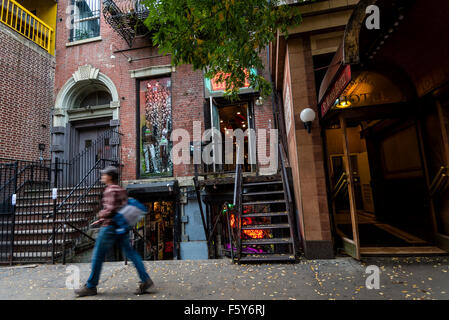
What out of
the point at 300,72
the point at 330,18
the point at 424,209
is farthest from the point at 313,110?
the point at 424,209

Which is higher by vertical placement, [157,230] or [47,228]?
[47,228]

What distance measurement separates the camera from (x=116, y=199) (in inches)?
128

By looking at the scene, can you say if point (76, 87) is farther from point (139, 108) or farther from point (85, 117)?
point (139, 108)

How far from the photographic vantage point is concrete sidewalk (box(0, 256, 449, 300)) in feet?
10.1

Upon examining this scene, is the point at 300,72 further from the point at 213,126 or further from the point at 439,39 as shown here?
the point at 213,126

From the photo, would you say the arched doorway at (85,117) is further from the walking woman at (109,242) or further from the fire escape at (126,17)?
the walking woman at (109,242)

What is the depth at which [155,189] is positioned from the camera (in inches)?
311

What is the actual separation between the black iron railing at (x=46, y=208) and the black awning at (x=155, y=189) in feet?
3.21

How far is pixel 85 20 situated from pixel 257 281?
1183cm

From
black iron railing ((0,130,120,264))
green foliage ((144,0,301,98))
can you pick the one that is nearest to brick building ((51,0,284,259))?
black iron railing ((0,130,120,264))

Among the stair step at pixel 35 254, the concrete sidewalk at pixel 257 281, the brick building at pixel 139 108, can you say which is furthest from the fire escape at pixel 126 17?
the concrete sidewalk at pixel 257 281

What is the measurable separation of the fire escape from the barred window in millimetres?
1257

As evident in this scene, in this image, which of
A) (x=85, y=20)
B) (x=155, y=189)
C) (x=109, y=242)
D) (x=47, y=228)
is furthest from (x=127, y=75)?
(x=109, y=242)

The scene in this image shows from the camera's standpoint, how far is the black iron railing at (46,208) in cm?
564
